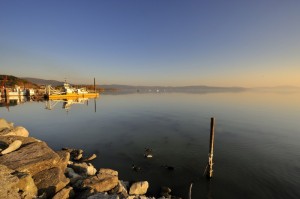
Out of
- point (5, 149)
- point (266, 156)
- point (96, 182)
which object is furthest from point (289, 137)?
point (5, 149)

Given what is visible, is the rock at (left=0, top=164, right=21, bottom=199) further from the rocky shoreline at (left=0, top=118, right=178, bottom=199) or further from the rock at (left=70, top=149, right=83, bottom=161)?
the rock at (left=70, top=149, right=83, bottom=161)

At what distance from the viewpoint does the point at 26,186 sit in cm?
953

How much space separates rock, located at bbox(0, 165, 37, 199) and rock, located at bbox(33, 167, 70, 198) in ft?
1.87

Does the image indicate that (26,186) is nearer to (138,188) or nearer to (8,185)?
(8,185)

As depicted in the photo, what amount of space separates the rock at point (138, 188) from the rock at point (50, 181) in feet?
16.4

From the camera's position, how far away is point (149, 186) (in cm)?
1571

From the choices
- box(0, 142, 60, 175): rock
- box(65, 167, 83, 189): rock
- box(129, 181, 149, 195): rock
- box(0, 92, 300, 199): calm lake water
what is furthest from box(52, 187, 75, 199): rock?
box(0, 92, 300, 199): calm lake water

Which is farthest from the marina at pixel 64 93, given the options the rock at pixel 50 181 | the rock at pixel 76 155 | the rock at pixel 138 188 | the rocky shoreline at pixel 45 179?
the rock at pixel 138 188

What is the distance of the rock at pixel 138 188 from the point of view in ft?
46.3

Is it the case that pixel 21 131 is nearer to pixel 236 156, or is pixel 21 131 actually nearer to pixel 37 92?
pixel 236 156

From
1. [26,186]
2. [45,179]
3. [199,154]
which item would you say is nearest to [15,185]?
[26,186]

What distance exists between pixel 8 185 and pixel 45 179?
2.48m

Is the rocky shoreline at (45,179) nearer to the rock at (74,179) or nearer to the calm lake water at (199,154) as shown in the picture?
the rock at (74,179)

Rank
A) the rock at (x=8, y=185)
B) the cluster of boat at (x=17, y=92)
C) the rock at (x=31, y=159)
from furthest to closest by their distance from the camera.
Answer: the cluster of boat at (x=17, y=92)
the rock at (x=31, y=159)
the rock at (x=8, y=185)
